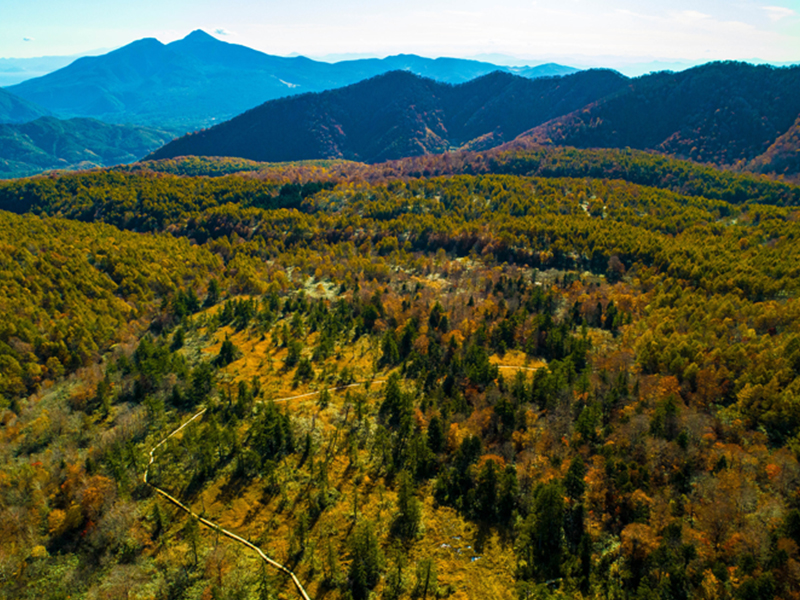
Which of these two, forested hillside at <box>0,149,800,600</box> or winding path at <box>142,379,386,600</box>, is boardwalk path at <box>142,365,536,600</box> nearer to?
winding path at <box>142,379,386,600</box>

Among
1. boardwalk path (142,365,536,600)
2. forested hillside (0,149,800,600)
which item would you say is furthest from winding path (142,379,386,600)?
forested hillside (0,149,800,600)

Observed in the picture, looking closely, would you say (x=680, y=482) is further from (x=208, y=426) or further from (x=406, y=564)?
(x=208, y=426)

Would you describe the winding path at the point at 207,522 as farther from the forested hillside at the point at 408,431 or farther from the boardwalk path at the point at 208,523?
the forested hillside at the point at 408,431

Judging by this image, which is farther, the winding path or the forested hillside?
the winding path

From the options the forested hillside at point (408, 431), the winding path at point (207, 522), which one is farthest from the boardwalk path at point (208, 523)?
the forested hillside at point (408, 431)

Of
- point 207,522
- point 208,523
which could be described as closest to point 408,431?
point 208,523

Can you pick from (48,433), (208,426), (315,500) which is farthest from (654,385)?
(48,433)

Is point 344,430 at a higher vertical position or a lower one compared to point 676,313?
lower

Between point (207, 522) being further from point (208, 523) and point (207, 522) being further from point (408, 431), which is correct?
point (408, 431)
